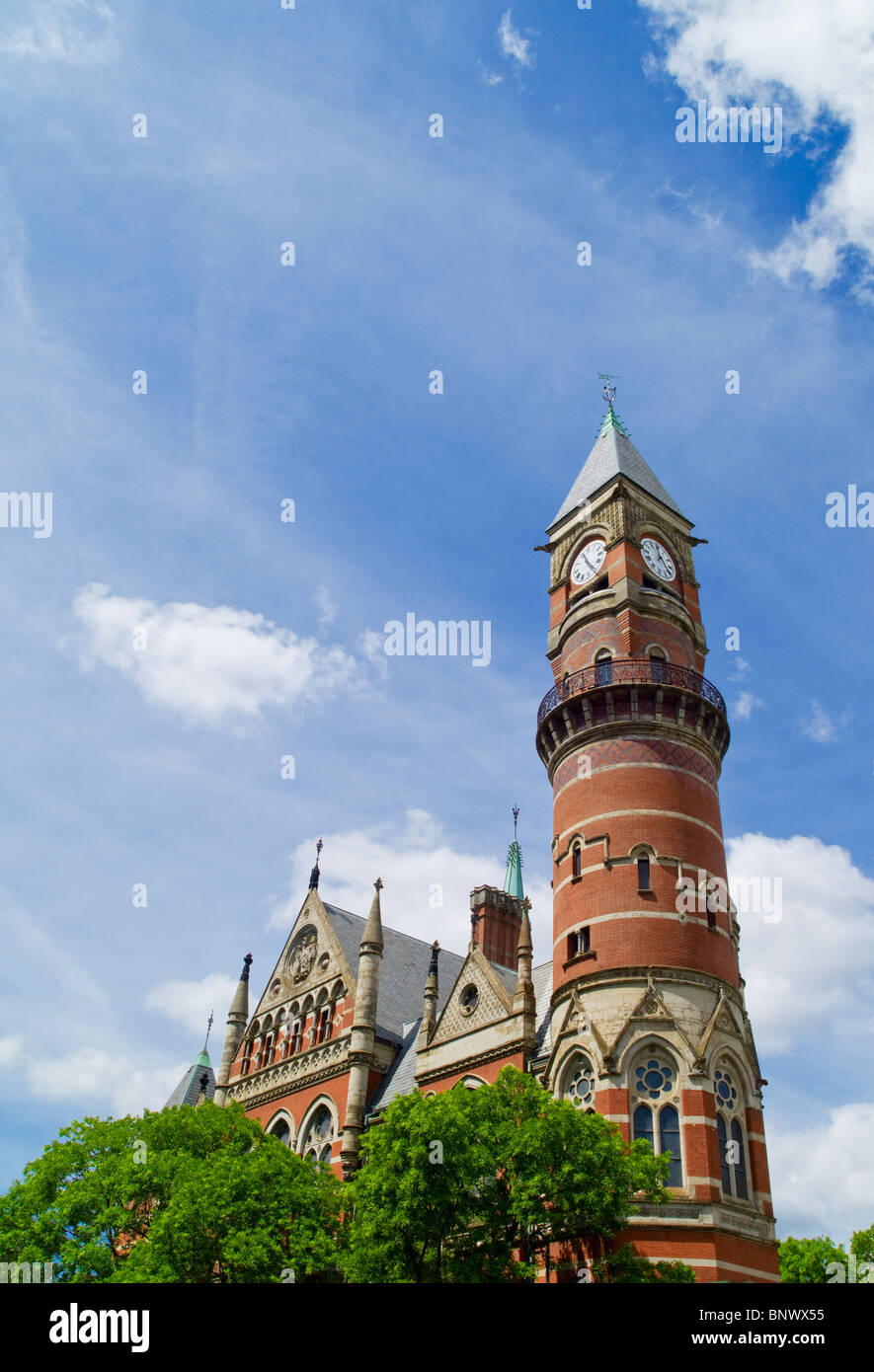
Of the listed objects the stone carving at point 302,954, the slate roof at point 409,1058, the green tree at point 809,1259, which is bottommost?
the green tree at point 809,1259

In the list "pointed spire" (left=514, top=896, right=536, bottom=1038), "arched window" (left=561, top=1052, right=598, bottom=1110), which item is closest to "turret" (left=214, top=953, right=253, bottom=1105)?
"pointed spire" (left=514, top=896, right=536, bottom=1038)

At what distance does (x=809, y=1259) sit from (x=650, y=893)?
30.8 metres

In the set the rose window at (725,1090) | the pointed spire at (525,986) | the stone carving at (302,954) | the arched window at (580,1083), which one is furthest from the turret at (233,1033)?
the rose window at (725,1090)

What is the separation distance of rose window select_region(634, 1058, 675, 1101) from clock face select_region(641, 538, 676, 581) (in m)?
19.2

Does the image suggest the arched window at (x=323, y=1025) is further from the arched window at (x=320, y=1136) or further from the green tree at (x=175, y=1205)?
the green tree at (x=175, y=1205)

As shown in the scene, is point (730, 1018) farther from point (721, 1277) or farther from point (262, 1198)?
point (262, 1198)

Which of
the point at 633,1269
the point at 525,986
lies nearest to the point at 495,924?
the point at 525,986

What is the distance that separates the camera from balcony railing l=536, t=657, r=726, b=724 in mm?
36781

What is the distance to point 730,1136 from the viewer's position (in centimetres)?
3027

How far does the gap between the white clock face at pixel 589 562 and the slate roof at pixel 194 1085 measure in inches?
1753

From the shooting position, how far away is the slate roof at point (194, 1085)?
68775 millimetres

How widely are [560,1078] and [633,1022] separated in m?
Answer: 3.14

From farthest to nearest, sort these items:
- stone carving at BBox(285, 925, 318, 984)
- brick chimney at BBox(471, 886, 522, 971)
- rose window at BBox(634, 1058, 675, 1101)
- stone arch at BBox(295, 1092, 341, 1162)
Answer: brick chimney at BBox(471, 886, 522, 971) < stone carving at BBox(285, 925, 318, 984) < stone arch at BBox(295, 1092, 341, 1162) < rose window at BBox(634, 1058, 675, 1101)

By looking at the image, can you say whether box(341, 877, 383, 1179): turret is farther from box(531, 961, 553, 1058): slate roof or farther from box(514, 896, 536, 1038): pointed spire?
box(514, 896, 536, 1038): pointed spire
